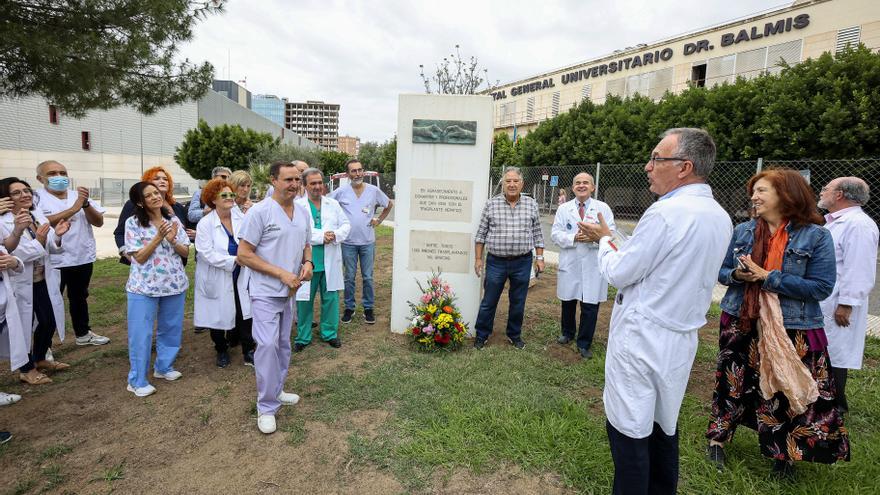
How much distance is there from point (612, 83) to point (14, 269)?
110 ft

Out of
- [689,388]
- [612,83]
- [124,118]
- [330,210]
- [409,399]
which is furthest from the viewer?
[124,118]

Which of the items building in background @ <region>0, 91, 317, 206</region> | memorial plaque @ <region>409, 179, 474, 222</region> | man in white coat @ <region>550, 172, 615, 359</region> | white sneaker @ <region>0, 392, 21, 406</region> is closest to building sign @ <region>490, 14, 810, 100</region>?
memorial plaque @ <region>409, 179, 474, 222</region>

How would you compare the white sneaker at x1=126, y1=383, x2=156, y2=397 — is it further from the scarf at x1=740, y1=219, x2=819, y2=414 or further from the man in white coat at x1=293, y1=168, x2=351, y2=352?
the scarf at x1=740, y1=219, x2=819, y2=414

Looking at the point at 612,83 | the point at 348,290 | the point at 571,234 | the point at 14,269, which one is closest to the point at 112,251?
the point at 348,290

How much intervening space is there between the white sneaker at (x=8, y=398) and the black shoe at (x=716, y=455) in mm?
5172

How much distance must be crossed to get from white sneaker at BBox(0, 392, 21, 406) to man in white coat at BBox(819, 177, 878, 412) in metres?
6.17

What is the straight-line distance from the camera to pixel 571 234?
4887mm

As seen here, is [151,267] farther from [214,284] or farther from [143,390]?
[143,390]

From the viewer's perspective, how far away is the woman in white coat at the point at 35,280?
364 centimetres

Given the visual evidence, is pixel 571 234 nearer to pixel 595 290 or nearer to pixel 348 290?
→ pixel 595 290

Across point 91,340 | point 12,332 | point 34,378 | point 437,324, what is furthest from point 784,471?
point 91,340

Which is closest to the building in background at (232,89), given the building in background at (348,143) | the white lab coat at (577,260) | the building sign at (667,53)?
the building sign at (667,53)

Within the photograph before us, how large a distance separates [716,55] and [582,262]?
27.1 m

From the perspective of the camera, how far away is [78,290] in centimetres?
492
